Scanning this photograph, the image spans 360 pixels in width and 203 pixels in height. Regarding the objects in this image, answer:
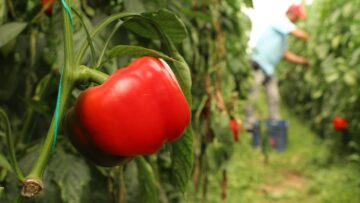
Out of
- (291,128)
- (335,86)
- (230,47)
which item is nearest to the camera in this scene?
(230,47)

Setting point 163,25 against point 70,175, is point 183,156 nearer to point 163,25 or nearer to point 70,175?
point 163,25

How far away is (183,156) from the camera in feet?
2.12

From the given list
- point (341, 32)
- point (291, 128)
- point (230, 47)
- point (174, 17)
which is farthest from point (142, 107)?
point (291, 128)

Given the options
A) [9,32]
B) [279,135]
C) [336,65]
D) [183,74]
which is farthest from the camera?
[279,135]

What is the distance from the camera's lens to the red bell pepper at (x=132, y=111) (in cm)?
47

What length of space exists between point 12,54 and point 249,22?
111 cm

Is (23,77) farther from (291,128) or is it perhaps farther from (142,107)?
(291,128)

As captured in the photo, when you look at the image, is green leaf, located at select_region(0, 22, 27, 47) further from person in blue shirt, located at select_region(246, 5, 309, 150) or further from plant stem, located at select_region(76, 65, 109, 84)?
person in blue shirt, located at select_region(246, 5, 309, 150)

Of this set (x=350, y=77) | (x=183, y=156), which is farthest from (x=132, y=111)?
(x=350, y=77)

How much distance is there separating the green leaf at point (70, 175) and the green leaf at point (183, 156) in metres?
0.24

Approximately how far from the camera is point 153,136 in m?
0.49

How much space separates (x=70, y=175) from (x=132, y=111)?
0.41 m

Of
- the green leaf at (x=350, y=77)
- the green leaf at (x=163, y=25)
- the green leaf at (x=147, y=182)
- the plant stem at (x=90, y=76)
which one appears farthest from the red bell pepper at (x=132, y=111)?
the green leaf at (x=350, y=77)

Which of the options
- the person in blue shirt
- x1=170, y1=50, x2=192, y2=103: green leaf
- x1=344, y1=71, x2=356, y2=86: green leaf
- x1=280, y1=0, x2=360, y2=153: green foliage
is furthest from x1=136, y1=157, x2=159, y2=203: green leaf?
the person in blue shirt
